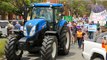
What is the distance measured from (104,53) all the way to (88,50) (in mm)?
1124

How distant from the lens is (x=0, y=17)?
4784 centimetres

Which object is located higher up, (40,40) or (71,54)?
(40,40)

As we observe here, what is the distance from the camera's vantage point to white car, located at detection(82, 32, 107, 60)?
32.1ft

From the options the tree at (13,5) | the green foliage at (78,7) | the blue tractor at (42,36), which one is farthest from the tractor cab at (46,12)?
the green foliage at (78,7)

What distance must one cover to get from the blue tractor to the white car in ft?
10.1

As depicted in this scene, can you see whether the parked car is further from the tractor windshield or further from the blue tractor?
the tractor windshield

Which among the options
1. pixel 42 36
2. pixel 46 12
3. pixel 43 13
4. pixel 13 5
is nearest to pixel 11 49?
pixel 42 36

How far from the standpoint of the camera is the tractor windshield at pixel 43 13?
51.9ft

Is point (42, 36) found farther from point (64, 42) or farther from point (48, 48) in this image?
point (48, 48)

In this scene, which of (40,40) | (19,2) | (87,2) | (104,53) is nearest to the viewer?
(104,53)

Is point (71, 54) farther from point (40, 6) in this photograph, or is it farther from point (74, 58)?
point (40, 6)

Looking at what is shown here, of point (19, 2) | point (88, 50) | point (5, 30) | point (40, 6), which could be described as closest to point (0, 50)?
point (40, 6)

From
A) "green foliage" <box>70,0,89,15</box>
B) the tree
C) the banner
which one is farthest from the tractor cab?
"green foliage" <box>70,0,89,15</box>

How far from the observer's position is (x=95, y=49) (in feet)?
33.0
